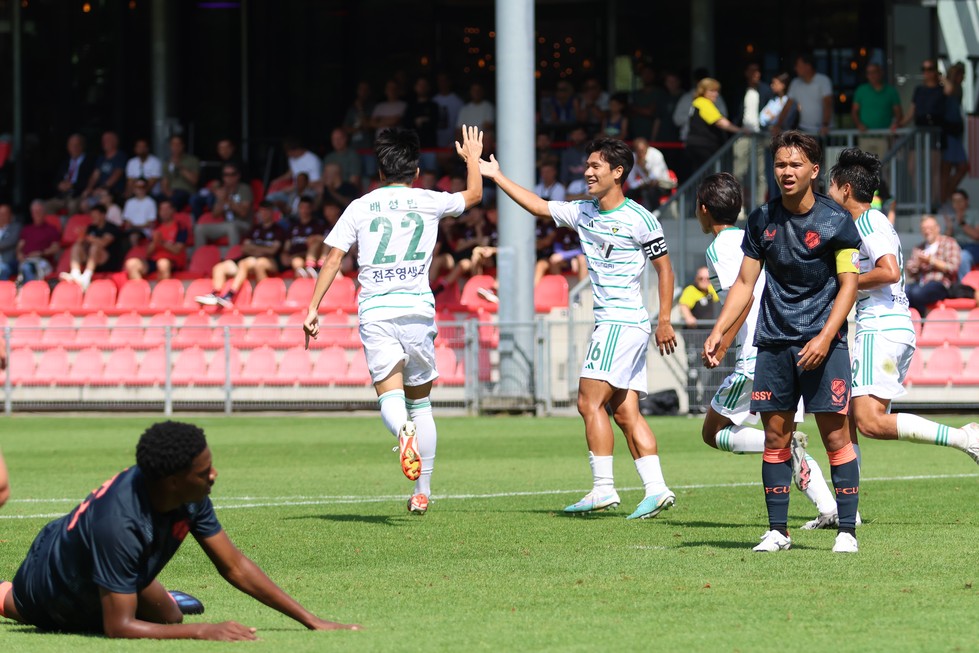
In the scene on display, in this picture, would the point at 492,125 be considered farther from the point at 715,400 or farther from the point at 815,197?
the point at 815,197

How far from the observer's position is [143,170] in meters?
26.8

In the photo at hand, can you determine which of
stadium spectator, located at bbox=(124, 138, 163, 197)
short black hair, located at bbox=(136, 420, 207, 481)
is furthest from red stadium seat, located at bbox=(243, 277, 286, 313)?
short black hair, located at bbox=(136, 420, 207, 481)

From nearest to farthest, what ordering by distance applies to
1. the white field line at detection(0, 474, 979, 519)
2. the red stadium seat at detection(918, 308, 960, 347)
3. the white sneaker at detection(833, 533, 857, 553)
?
the white sneaker at detection(833, 533, 857, 553) < the white field line at detection(0, 474, 979, 519) < the red stadium seat at detection(918, 308, 960, 347)

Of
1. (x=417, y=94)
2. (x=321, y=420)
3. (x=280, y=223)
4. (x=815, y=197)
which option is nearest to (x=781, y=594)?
(x=815, y=197)

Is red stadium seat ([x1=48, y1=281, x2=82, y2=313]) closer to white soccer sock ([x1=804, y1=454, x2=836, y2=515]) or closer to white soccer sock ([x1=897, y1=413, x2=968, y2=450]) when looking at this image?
white soccer sock ([x1=804, y1=454, x2=836, y2=515])

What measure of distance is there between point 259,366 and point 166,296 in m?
3.26

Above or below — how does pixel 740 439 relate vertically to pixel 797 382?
below

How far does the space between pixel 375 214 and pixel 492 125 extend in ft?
53.6

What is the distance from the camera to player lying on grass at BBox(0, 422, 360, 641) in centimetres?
541

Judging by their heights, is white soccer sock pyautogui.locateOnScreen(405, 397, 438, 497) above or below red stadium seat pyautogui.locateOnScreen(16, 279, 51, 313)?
below

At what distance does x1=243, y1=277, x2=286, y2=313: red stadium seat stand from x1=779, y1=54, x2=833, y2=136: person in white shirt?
759 centimetres

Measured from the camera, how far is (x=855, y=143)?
21875 mm

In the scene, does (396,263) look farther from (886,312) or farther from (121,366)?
(121,366)

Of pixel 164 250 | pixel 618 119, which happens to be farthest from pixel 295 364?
pixel 618 119
